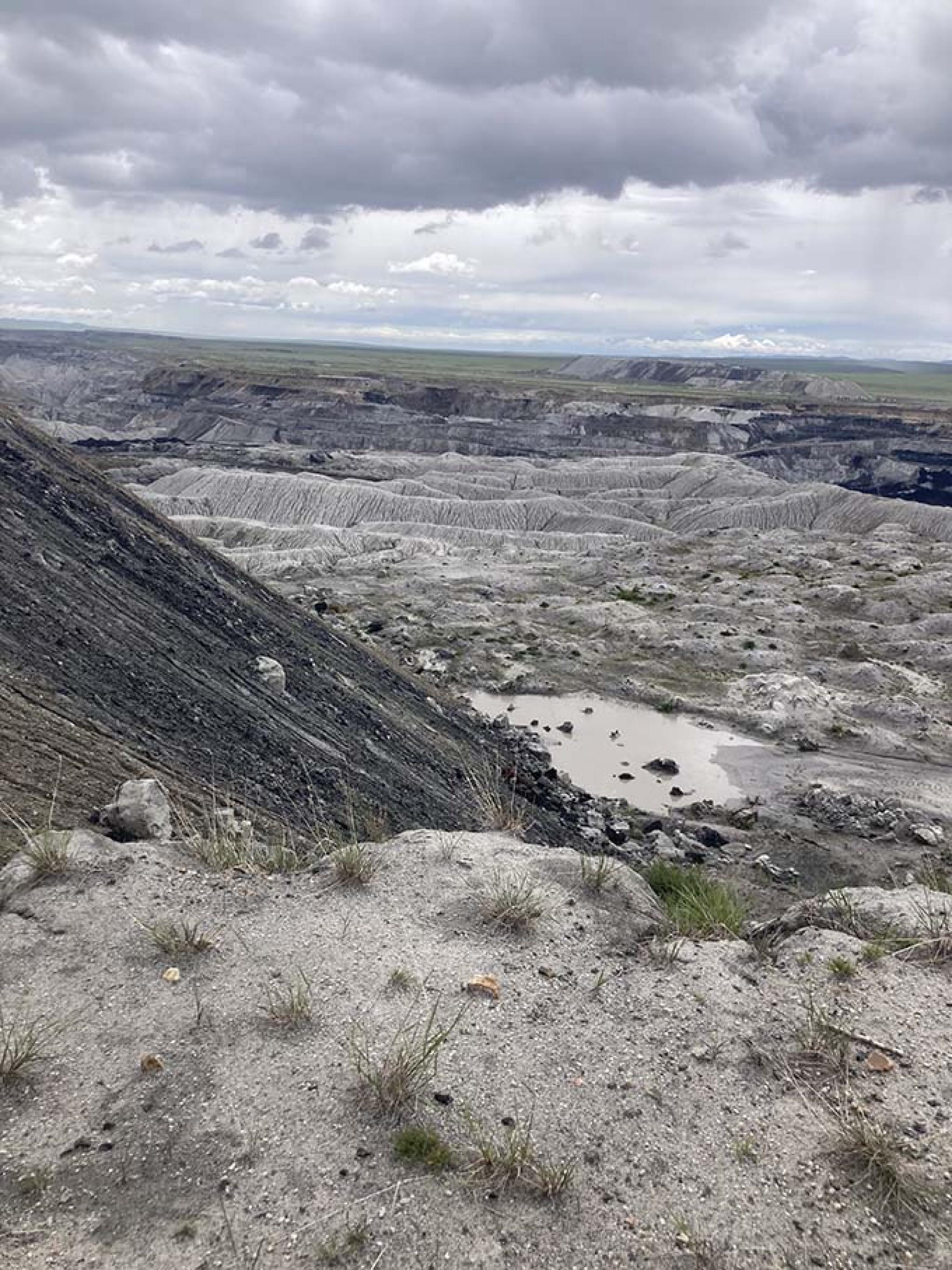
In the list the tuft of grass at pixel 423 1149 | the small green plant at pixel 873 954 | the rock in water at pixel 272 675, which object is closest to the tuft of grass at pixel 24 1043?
the tuft of grass at pixel 423 1149

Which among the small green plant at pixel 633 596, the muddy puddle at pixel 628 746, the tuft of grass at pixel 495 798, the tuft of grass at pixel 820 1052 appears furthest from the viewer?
the small green plant at pixel 633 596

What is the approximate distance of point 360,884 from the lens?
765 centimetres

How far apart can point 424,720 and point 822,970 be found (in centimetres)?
1230

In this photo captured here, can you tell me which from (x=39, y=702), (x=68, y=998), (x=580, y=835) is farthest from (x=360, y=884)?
(x=580, y=835)

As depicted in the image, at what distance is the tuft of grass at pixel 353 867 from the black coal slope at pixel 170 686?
311 cm

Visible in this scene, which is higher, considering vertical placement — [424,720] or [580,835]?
[424,720]

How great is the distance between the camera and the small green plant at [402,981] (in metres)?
6.25

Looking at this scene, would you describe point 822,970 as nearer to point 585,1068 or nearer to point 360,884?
point 585,1068

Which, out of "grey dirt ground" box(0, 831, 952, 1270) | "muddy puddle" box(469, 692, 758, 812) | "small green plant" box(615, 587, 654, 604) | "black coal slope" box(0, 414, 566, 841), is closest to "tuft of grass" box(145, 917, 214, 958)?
"grey dirt ground" box(0, 831, 952, 1270)

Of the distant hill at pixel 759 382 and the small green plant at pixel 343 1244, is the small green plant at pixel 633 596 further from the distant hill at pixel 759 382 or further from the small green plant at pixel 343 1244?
the distant hill at pixel 759 382

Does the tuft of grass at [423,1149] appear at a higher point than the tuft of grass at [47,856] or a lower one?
lower

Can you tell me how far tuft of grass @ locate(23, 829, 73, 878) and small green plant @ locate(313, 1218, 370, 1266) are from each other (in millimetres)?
4192

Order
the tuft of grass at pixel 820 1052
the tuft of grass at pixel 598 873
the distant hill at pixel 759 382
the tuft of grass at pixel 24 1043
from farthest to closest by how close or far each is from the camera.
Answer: the distant hill at pixel 759 382, the tuft of grass at pixel 598 873, the tuft of grass at pixel 820 1052, the tuft of grass at pixel 24 1043

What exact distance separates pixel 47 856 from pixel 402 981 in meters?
3.36
